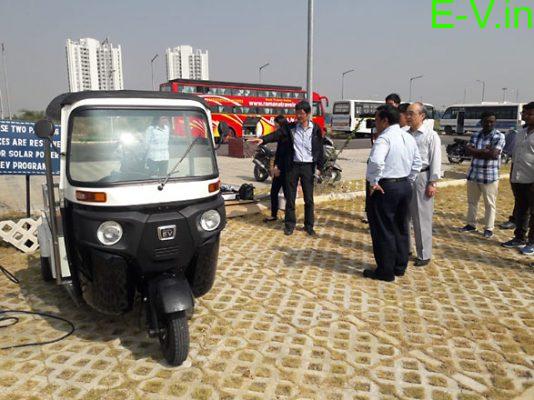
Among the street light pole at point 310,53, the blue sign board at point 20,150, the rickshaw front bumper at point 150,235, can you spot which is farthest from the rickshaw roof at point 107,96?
the street light pole at point 310,53

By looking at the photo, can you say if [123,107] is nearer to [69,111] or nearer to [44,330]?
[69,111]

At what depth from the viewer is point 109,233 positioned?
2844 mm

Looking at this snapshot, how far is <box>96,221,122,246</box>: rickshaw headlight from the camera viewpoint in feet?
9.29

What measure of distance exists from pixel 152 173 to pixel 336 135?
34.1 m

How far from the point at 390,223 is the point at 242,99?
24.5 m

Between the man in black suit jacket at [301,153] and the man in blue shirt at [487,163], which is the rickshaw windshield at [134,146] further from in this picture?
the man in blue shirt at [487,163]

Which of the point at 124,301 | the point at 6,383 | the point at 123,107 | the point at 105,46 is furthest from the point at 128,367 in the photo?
the point at 105,46

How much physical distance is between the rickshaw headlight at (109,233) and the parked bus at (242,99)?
72.1 ft

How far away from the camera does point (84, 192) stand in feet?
9.44

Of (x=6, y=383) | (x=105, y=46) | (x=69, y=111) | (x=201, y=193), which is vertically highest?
(x=105, y=46)

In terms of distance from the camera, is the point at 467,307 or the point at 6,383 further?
the point at 467,307

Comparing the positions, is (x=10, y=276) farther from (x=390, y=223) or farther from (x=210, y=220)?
(x=390, y=223)

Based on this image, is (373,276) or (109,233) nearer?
(109,233)

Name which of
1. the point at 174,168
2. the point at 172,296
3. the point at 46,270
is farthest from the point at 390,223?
the point at 46,270
